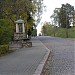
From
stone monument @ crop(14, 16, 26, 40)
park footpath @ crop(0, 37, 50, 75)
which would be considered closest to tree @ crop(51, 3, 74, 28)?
stone monument @ crop(14, 16, 26, 40)

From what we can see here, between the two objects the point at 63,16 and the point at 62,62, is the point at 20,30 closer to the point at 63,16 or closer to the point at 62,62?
the point at 62,62

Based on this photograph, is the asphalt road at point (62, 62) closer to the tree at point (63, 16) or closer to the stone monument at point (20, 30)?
the stone monument at point (20, 30)

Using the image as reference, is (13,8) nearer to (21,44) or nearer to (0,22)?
(0,22)

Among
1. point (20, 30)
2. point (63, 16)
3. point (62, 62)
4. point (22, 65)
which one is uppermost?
point (63, 16)

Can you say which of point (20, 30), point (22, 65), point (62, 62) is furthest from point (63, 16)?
point (22, 65)

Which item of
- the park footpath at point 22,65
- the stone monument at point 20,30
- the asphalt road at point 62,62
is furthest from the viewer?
the stone monument at point 20,30

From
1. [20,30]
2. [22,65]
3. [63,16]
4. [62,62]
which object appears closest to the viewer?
[22,65]

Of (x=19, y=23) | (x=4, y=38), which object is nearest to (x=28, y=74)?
(x=4, y=38)

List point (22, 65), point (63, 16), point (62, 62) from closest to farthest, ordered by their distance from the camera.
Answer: point (22, 65) < point (62, 62) < point (63, 16)

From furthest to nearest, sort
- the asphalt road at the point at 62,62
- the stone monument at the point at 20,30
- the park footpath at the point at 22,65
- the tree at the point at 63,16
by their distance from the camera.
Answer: the tree at the point at 63,16, the stone monument at the point at 20,30, the asphalt road at the point at 62,62, the park footpath at the point at 22,65

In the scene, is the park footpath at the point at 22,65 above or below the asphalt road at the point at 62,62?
above

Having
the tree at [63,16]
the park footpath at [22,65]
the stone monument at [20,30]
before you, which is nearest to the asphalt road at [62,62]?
the park footpath at [22,65]

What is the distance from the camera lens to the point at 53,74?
12445 mm

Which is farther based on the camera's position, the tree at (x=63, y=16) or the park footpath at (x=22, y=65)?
the tree at (x=63, y=16)
